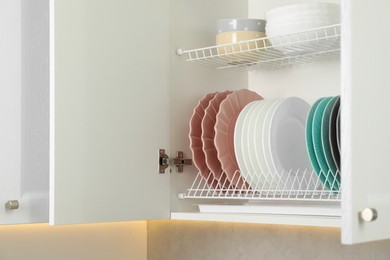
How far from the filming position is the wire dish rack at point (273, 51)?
1.59 metres

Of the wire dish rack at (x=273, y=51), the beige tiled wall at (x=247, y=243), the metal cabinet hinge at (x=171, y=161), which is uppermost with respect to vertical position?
the wire dish rack at (x=273, y=51)

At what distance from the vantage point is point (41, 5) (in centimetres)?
166

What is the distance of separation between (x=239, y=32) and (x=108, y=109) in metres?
0.39

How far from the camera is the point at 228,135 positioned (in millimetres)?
1742

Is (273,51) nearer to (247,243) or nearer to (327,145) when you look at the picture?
(327,145)

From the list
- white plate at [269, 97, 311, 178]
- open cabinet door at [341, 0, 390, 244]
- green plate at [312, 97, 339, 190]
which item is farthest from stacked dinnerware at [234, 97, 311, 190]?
open cabinet door at [341, 0, 390, 244]

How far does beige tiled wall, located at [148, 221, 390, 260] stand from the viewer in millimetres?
1755

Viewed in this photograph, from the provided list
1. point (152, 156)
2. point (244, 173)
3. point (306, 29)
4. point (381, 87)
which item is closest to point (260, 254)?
point (244, 173)

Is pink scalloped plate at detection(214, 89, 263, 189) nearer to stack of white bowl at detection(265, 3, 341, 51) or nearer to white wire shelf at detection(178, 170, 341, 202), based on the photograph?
white wire shelf at detection(178, 170, 341, 202)

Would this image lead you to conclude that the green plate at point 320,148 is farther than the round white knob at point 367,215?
Yes

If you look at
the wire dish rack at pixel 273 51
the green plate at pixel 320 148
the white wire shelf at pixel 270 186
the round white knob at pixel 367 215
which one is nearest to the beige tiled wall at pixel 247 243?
the white wire shelf at pixel 270 186

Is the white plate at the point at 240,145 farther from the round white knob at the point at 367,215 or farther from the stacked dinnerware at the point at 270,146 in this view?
the round white knob at the point at 367,215

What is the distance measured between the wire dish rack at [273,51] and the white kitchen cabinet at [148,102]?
→ 0.04m

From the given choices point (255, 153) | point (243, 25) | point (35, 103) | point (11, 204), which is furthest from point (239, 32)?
point (11, 204)
